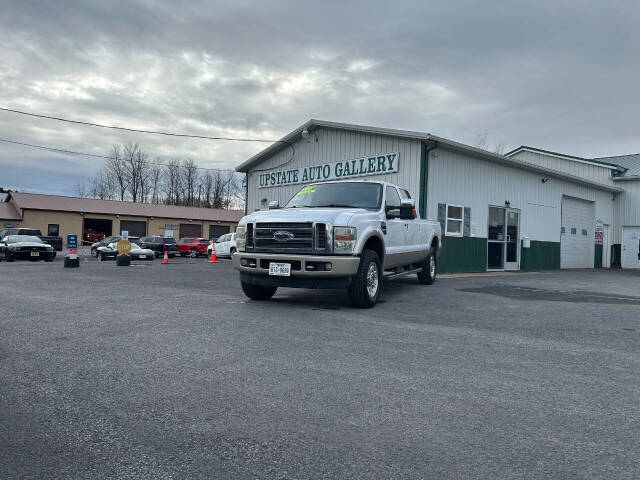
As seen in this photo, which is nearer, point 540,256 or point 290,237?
point 290,237

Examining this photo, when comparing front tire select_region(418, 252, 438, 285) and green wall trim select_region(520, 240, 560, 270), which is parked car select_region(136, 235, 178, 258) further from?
front tire select_region(418, 252, 438, 285)

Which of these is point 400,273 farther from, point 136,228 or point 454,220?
point 136,228

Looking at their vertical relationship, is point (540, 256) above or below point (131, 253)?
above

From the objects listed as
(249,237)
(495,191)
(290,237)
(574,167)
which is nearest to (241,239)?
(249,237)

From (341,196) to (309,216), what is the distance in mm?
1582

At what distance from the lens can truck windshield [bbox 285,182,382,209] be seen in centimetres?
896

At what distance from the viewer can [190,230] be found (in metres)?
52.7

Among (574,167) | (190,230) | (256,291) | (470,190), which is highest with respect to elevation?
(574,167)

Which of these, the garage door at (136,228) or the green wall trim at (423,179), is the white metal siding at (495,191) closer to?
the green wall trim at (423,179)

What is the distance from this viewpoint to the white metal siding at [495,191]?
52.2 feet

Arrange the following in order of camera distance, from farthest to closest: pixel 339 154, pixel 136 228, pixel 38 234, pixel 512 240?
pixel 136 228, pixel 38 234, pixel 512 240, pixel 339 154

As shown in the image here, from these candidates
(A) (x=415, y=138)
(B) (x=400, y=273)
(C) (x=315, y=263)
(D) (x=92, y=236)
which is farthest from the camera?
(D) (x=92, y=236)

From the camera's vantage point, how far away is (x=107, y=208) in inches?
1903

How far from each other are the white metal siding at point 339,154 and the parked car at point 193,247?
11.5 metres
